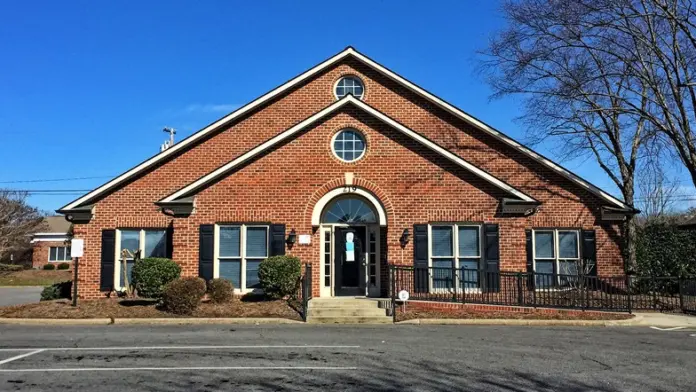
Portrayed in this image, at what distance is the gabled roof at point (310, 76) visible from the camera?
712 inches

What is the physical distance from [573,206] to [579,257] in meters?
1.56

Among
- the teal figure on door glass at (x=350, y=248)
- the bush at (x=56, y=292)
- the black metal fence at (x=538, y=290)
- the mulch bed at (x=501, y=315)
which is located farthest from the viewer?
the bush at (x=56, y=292)

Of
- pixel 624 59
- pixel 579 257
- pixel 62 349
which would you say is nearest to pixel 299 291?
pixel 62 349

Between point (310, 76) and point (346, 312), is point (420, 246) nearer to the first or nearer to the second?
point (346, 312)

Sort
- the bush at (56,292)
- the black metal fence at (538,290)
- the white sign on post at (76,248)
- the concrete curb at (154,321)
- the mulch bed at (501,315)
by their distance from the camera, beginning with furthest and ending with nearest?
the bush at (56,292) < the white sign on post at (76,248) < the black metal fence at (538,290) < the mulch bed at (501,315) < the concrete curb at (154,321)

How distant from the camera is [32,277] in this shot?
4206cm

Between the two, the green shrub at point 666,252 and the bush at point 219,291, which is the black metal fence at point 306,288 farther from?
the green shrub at point 666,252

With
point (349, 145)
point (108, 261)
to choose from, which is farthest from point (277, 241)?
point (108, 261)

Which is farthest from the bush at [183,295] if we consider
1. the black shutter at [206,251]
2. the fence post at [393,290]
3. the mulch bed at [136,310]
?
the fence post at [393,290]

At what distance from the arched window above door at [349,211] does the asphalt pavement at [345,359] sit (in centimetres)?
491

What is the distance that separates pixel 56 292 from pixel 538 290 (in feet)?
47.3

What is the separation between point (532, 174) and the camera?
62.5 ft

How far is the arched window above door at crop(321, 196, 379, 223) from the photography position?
17.6 meters

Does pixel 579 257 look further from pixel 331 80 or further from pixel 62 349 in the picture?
pixel 62 349
